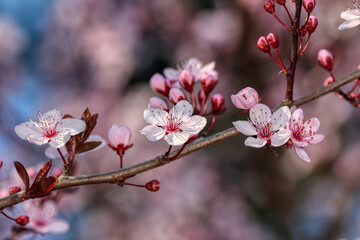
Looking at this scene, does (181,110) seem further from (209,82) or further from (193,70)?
(193,70)

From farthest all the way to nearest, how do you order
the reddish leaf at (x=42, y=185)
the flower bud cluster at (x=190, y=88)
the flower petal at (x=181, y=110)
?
the flower bud cluster at (x=190, y=88) < the flower petal at (x=181, y=110) < the reddish leaf at (x=42, y=185)

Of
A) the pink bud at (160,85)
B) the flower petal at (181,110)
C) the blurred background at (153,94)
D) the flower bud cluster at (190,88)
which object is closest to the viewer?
the flower petal at (181,110)

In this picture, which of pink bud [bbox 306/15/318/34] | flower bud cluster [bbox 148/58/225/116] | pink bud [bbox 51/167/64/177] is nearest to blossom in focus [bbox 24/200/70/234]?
pink bud [bbox 51/167/64/177]

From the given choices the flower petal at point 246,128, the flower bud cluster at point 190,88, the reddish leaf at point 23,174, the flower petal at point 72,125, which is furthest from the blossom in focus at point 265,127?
the reddish leaf at point 23,174

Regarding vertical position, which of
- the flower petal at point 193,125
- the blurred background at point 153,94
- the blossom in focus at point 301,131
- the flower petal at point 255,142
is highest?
the flower petal at point 193,125

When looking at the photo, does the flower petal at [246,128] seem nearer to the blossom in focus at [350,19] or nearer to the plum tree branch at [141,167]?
the plum tree branch at [141,167]

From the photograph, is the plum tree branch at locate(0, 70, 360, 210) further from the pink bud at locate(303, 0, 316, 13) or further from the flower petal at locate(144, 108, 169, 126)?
the pink bud at locate(303, 0, 316, 13)

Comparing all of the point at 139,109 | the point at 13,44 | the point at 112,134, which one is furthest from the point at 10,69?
the point at 112,134
